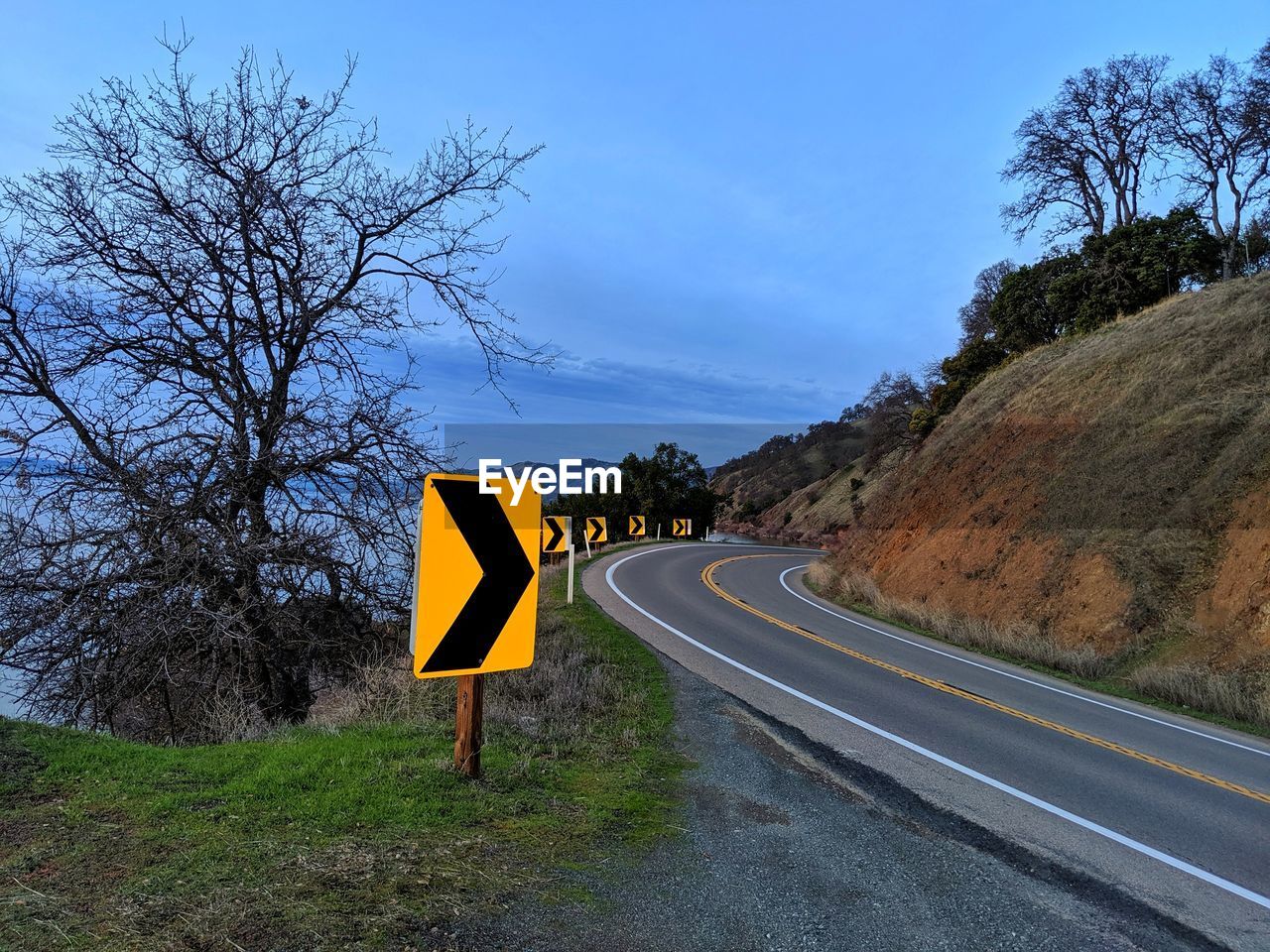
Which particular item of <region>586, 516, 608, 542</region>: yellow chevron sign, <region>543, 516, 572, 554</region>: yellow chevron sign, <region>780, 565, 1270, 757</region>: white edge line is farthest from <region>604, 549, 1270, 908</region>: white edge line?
<region>586, 516, 608, 542</region>: yellow chevron sign

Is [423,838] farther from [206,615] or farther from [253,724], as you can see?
[206,615]

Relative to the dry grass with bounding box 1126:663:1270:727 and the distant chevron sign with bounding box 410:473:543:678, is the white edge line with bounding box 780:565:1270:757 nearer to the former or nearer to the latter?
the dry grass with bounding box 1126:663:1270:727

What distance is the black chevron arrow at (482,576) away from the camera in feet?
13.7

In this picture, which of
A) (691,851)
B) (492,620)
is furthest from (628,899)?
(492,620)

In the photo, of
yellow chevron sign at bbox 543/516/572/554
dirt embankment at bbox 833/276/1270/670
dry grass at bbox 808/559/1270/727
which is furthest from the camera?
yellow chevron sign at bbox 543/516/572/554

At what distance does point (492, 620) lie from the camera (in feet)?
14.1

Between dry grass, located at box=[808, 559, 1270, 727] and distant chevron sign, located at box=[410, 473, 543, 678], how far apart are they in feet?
36.1

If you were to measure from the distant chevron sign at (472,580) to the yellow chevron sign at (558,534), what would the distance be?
1098 centimetres

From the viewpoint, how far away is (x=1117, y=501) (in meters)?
16.9

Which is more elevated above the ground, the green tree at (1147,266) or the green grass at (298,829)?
the green tree at (1147,266)

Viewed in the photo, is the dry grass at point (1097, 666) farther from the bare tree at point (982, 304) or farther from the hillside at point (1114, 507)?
the bare tree at point (982, 304)

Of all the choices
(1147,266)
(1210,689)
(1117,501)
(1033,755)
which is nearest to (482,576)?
(1033,755)

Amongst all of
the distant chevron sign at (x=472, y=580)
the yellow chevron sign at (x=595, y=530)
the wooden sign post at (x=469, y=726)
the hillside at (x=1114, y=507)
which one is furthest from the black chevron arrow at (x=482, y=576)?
the yellow chevron sign at (x=595, y=530)

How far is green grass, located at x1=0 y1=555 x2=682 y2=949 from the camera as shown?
2.68m
